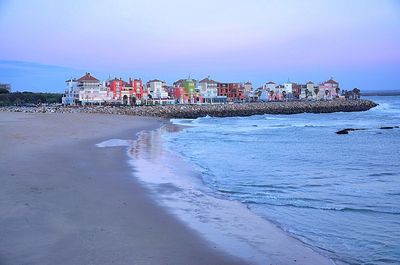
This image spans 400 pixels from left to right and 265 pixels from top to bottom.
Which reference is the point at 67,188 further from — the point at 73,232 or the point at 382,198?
the point at 382,198

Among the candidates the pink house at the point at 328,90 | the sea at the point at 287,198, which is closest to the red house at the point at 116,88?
the pink house at the point at 328,90

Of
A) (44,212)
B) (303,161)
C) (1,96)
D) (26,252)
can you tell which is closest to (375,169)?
(303,161)

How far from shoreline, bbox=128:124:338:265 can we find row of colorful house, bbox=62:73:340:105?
6389 centimetres

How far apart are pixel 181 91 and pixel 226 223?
8026 centimetres

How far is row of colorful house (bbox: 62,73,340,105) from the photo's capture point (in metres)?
72.6

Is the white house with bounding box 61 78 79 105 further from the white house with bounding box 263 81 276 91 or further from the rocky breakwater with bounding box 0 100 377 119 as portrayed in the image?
the white house with bounding box 263 81 276 91

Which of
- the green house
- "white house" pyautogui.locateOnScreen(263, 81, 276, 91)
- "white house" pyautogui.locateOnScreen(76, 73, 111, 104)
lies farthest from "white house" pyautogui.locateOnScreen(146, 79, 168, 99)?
"white house" pyautogui.locateOnScreen(263, 81, 276, 91)

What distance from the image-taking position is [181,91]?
86062mm

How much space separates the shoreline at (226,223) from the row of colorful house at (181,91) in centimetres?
6389

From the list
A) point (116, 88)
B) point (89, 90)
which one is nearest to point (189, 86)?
point (116, 88)

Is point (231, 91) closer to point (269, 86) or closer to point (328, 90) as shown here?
point (269, 86)

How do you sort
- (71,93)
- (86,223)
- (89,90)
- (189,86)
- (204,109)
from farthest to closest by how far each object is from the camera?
(189,86) < (71,93) < (89,90) < (204,109) < (86,223)

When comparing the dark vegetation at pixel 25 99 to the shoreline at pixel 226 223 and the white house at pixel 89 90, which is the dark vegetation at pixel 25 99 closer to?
the white house at pixel 89 90

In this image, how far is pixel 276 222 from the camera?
6645 mm
